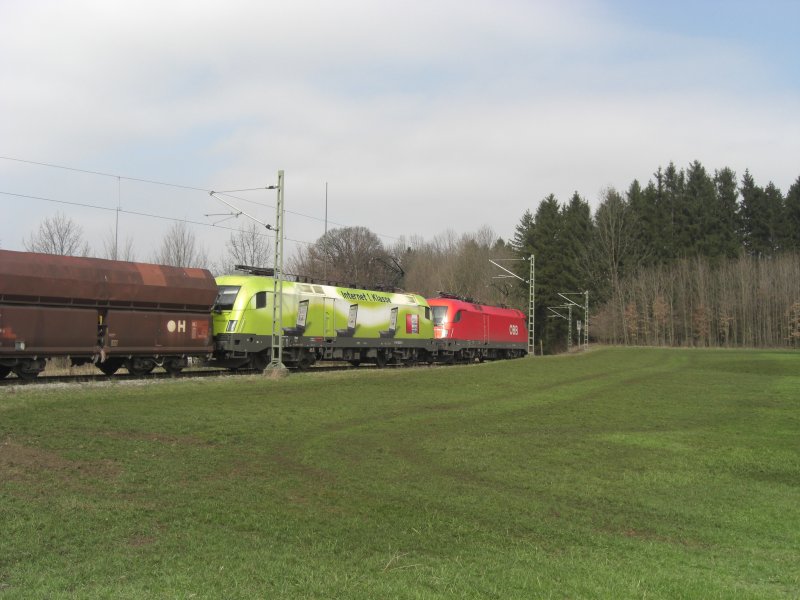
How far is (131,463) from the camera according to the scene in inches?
393

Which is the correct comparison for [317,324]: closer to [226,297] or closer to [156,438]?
[226,297]

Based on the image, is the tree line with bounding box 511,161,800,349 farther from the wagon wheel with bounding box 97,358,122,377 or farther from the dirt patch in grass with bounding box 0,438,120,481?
the dirt patch in grass with bounding box 0,438,120,481

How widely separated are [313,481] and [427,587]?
424 centimetres

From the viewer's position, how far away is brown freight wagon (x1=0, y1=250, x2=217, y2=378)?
62.9 feet

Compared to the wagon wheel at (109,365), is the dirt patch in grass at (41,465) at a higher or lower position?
lower

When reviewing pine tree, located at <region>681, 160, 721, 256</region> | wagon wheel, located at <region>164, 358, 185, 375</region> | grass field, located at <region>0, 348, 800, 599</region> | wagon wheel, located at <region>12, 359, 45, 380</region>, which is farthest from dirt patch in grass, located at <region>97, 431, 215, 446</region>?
pine tree, located at <region>681, 160, 721, 256</region>

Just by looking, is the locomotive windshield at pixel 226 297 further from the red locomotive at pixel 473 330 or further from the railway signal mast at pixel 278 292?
the red locomotive at pixel 473 330

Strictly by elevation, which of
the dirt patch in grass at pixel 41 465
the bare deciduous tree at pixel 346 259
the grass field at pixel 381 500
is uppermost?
the bare deciduous tree at pixel 346 259

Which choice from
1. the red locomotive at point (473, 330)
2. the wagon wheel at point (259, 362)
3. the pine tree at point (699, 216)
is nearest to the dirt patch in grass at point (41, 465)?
the wagon wheel at point (259, 362)

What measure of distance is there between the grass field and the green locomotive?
7.74 m

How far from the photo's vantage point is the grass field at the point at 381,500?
19.7 feet

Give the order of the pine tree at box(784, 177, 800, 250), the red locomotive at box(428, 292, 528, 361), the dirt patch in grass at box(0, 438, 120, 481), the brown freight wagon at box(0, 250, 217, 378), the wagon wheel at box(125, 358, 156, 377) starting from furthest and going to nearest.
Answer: the pine tree at box(784, 177, 800, 250) → the red locomotive at box(428, 292, 528, 361) → the wagon wheel at box(125, 358, 156, 377) → the brown freight wagon at box(0, 250, 217, 378) → the dirt patch in grass at box(0, 438, 120, 481)

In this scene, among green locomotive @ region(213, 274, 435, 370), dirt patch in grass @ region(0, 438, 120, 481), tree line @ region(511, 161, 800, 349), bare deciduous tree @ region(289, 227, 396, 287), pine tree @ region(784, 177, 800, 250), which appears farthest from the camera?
pine tree @ region(784, 177, 800, 250)

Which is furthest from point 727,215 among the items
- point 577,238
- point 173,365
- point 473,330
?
point 173,365
